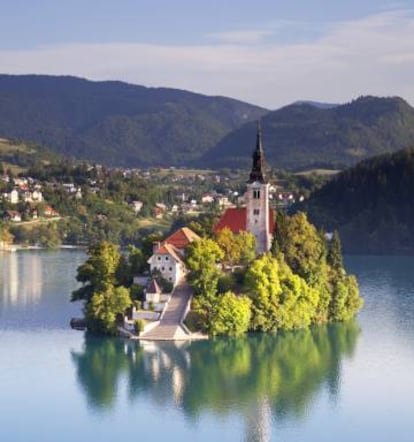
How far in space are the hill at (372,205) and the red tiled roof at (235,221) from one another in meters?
43.2

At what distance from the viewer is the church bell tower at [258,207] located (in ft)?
179

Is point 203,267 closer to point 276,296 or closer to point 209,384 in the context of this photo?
point 276,296

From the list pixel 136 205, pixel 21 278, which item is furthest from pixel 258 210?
pixel 136 205

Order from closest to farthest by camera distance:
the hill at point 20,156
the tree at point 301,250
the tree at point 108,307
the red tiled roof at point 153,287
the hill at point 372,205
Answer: the tree at point 108,307 < the red tiled roof at point 153,287 < the tree at point 301,250 < the hill at point 372,205 < the hill at point 20,156

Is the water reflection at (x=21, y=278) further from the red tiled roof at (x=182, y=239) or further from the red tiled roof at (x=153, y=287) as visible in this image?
the red tiled roof at (x=153, y=287)

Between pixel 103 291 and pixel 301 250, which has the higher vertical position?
pixel 301 250

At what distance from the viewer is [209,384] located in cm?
4219

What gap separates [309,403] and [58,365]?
402 inches

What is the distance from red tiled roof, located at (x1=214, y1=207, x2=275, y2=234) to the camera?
5528 centimetres

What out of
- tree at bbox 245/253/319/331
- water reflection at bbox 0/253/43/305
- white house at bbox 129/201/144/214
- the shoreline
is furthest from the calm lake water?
white house at bbox 129/201/144/214

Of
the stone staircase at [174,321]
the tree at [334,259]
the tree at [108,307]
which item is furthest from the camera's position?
the tree at [334,259]

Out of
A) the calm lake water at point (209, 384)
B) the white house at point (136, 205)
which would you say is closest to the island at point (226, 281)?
the calm lake water at point (209, 384)

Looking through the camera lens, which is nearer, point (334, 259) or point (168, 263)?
point (168, 263)

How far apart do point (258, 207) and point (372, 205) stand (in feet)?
174
